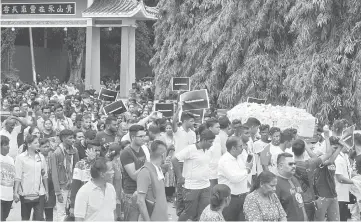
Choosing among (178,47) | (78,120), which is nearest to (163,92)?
(178,47)

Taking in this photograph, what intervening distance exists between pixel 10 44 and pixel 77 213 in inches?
1399

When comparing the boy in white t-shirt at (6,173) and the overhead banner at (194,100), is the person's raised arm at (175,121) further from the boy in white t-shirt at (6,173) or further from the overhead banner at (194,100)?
the boy in white t-shirt at (6,173)

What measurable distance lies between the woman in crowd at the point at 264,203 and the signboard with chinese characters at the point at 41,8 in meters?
24.0

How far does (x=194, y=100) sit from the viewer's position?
44.1 ft

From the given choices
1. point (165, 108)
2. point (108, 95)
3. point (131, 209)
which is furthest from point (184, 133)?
point (108, 95)

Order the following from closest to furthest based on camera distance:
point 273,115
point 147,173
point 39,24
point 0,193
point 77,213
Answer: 1. point 77,213
2. point 147,173
3. point 0,193
4. point 273,115
5. point 39,24

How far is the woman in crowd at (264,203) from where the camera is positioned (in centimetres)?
733

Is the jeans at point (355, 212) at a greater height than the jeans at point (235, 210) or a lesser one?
lesser

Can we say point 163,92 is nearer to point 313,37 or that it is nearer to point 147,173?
point 313,37

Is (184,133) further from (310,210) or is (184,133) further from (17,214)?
(310,210)

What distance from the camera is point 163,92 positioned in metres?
25.0

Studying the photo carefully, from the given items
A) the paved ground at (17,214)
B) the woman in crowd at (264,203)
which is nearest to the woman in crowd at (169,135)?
the paved ground at (17,214)

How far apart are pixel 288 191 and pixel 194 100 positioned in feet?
17.7

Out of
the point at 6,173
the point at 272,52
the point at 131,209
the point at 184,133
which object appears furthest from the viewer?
the point at 272,52
